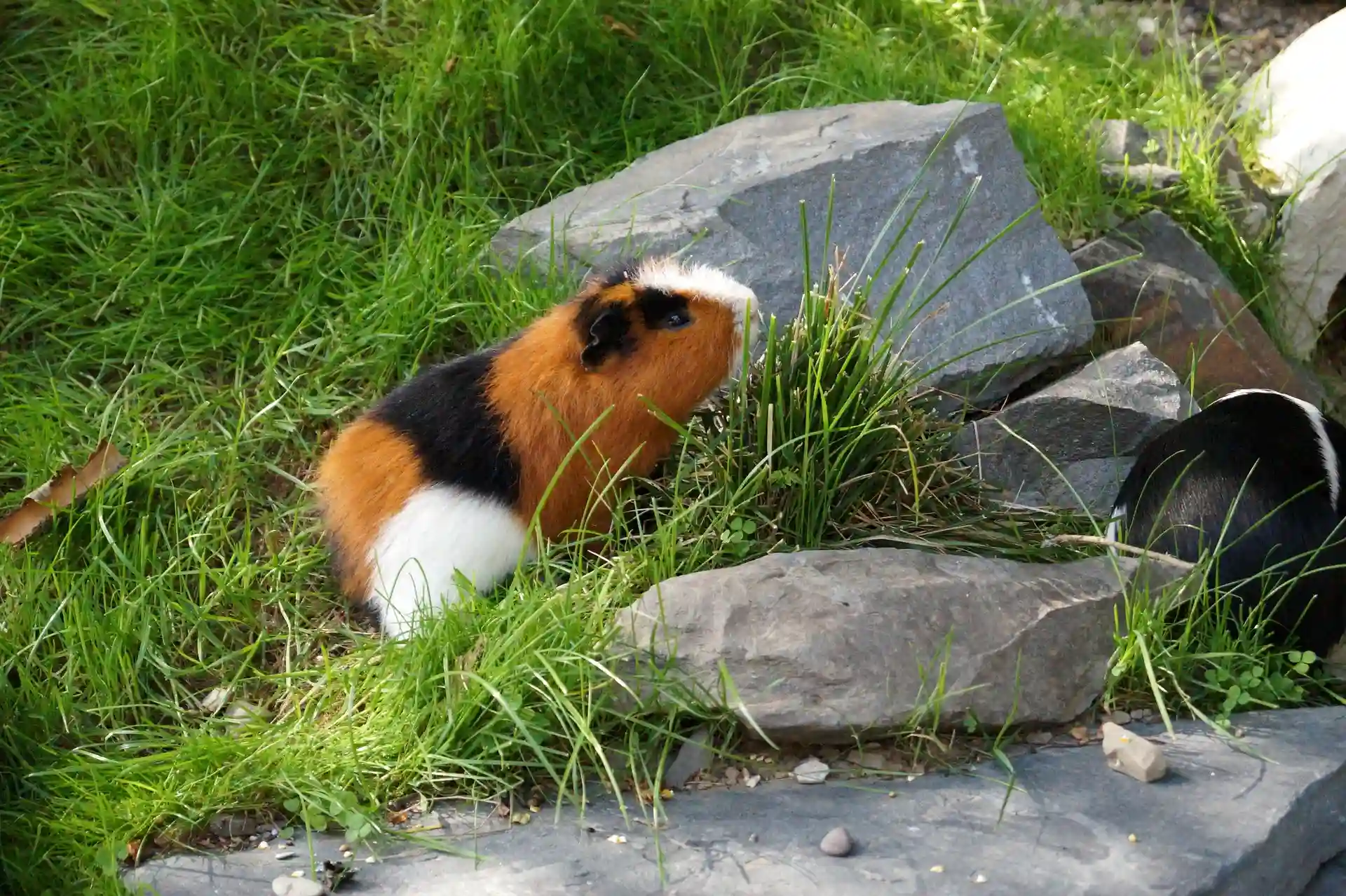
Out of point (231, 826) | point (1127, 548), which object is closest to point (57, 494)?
point (231, 826)

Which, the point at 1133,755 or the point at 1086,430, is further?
the point at 1086,430

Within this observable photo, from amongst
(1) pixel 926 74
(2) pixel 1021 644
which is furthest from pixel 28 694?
(1) pixel 926 74

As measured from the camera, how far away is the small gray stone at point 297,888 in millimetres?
2568

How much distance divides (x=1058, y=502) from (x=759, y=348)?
1.08 m

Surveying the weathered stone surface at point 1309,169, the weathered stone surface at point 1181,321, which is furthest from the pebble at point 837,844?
the weathered stone surface at point 1309,169

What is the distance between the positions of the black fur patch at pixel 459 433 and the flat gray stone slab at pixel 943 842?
91cm

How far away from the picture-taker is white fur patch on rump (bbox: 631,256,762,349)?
139 inches

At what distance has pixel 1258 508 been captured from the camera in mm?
3463

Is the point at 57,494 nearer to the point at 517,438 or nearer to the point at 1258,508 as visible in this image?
the point at 517,438

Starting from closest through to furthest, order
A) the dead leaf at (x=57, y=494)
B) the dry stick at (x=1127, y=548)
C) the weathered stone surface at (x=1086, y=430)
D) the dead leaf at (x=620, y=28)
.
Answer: the dry stick at (x=1127, y=548) < the dead leaf at (x=57, y=494) < the weathered stone surface at (x=1086, y=430) < the dead leaf at (x=620, y=28)

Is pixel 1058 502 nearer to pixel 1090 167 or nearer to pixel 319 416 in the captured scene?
pixel 1090 167

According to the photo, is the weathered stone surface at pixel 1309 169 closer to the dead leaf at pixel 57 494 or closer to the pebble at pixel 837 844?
the pebble at pixel 837 844

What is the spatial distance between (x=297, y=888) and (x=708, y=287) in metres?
1.79

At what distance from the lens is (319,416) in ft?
13.5
